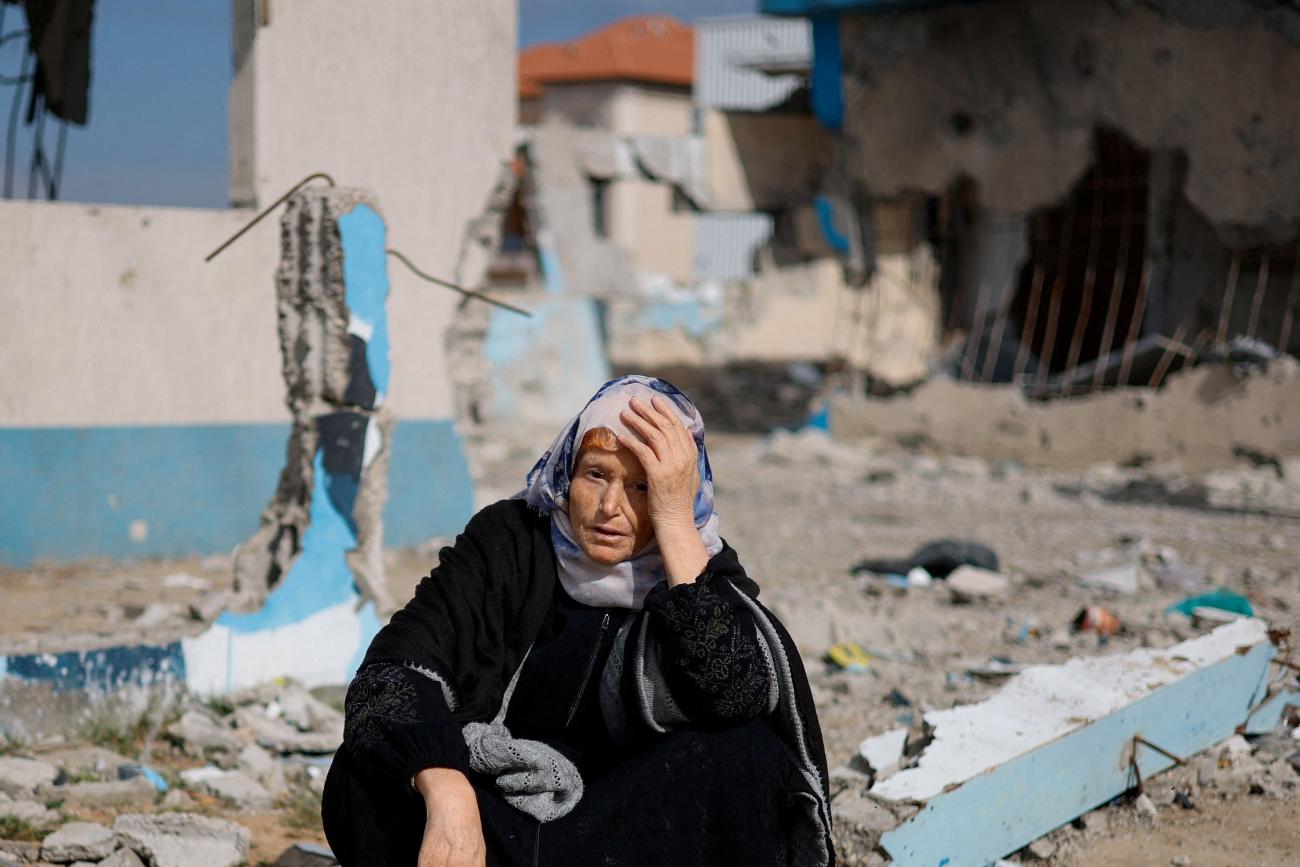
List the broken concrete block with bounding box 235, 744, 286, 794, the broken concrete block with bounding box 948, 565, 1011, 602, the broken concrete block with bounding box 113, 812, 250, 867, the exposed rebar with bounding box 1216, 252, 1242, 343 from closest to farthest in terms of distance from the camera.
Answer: the broken concrete block with bounding box 113, 812, 250, 867
the broken concrete block with bounding box 235, 744, 286, 794
the broken concrete block with bounding box 948, 565, 1011, 602
the exposed rebar with bounding box 1216, 252, 1242, 343

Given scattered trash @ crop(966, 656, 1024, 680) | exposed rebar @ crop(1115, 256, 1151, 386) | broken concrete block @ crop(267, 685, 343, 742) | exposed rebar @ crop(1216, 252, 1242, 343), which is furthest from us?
exposed rebar @ crop(1115, 256, 1151, 386)

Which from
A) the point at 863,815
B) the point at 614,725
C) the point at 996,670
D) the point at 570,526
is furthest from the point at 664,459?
the point at 996,670

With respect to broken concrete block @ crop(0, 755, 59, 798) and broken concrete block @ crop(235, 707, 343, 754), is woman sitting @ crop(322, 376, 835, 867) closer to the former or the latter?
broken concrete block @ crop(0, 755, 59, 798)

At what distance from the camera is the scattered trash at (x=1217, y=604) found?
5.23 m

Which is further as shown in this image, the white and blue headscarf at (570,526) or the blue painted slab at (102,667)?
the blue painted slab at (102,667)

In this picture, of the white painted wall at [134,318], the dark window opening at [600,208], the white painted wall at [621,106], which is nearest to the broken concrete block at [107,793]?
the white painted wall at [134,318]

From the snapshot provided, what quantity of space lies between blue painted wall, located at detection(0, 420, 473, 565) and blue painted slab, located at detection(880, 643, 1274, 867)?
392cm

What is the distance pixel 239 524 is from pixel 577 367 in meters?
7.67

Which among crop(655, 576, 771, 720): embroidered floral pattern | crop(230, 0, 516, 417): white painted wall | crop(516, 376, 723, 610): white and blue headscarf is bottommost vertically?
crop(655, 576, 771, 720): embroidered floral pattern

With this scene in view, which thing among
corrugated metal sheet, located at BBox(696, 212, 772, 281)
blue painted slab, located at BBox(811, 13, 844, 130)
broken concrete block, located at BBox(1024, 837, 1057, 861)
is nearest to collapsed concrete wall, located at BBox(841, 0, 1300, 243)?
blue painted slab, located at BBox(811, 13, 844, 130)

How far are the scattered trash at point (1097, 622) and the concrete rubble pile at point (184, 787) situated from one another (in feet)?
9.38

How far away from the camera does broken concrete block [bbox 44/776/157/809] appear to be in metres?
3.29

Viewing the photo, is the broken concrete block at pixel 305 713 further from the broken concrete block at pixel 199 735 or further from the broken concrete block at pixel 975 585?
the broken concrete block at pixel 975 585

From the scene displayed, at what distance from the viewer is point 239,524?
6.14 m
